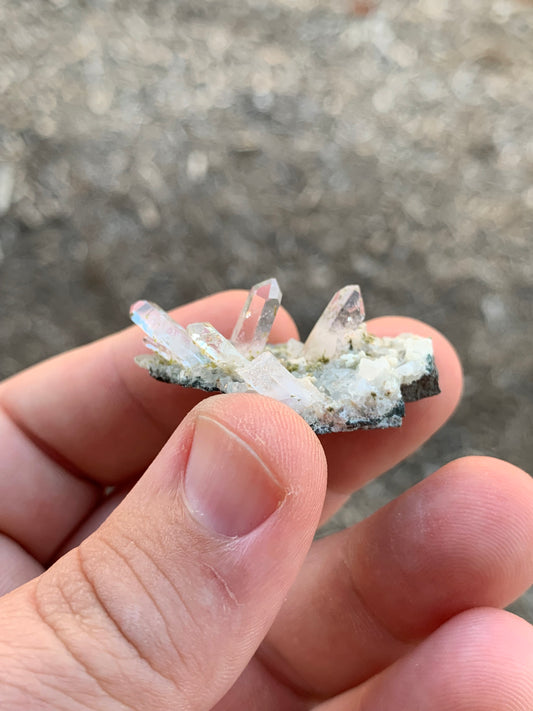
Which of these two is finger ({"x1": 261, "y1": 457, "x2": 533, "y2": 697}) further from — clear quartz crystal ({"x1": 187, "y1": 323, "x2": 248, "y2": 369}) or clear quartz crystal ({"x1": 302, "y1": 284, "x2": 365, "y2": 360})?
clear quartz crystal ({"x1": 187, "y1": 323, "x2": 248, "y2": 369})

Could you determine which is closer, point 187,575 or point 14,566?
point 187,575

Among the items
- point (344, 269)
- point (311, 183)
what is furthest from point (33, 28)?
point (344, 269)

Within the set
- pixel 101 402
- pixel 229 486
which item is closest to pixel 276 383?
pixel 229 486

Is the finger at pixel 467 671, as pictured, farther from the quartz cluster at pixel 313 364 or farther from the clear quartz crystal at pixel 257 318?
the clear quartz crystal at pixel 257 318

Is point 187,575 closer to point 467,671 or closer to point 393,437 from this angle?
point 467,671

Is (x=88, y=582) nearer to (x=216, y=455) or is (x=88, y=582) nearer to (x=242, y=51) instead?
(x=216, y=455)

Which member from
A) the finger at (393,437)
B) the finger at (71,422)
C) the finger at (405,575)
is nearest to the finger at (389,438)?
the finger at (393,437)

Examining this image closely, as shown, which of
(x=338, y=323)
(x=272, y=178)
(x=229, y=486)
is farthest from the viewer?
(x=272, y=178)
